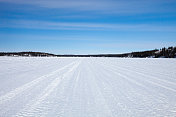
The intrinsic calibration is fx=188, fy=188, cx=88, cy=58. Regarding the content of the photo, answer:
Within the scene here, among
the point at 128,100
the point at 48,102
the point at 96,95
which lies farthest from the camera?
the point at 96,95

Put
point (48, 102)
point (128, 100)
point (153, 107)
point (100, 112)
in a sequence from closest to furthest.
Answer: point (100, 112)
point (153, 107)
point (48, 102)
point (128, 100)

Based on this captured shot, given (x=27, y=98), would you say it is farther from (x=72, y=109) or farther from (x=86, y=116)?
(x=86, y=116)

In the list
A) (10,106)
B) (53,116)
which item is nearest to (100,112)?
(53,116)

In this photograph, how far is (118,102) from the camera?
4516 mm

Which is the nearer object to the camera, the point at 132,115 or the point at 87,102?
the point at 132,115

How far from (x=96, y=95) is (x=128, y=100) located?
0.94 meters

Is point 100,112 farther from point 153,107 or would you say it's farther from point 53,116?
point 153,107

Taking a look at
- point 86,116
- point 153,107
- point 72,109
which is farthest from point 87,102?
point 153,107

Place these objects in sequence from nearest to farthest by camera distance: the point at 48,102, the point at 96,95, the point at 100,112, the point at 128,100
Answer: the point at 100,112
the point at 48,102
the point at 128,100
the point at 96,95

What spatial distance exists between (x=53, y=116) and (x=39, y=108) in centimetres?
60

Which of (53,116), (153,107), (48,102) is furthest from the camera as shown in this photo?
(48,102)

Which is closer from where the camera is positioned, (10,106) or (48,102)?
(10,106)

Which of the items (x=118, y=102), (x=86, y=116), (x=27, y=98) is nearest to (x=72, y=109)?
(x=86, y=116)

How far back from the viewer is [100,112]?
12.2 feet
